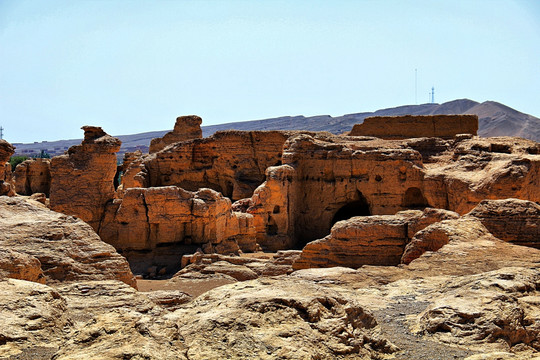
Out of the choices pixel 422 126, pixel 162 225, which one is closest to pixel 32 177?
pixel 162 225

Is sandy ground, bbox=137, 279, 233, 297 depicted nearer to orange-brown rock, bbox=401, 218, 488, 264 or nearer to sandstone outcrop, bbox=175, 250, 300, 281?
sandstone outcrop, bbox=175, 250, 300, 281

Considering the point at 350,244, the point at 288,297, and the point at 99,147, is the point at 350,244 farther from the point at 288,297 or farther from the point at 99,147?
the point at 99,147

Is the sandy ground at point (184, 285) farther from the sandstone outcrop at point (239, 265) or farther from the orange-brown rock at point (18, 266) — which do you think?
the orange-brown rock at point (18, 266)

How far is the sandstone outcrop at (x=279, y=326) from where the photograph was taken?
4855 mm

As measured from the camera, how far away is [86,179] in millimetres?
19578

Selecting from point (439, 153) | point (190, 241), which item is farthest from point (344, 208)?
point (190, 241)

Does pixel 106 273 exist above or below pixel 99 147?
below

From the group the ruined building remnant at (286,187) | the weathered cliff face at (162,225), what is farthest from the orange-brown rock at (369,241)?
the weathered cliff face at (162,225)

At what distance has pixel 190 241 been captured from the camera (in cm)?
1869

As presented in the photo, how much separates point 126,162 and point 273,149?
10249 mm

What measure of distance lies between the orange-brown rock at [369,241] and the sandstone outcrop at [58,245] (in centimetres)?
414

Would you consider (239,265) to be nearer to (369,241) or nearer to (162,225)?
(162,225)

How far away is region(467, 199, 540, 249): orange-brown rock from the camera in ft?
37.2

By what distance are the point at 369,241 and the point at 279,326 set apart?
7817mm
